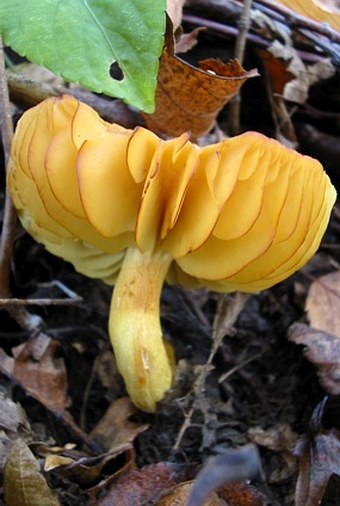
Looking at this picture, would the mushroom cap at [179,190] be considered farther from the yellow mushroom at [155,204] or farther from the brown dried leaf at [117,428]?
the brown dried leaf at [117,428]

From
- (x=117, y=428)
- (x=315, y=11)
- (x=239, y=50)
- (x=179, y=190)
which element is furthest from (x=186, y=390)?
(x=315, y=11)

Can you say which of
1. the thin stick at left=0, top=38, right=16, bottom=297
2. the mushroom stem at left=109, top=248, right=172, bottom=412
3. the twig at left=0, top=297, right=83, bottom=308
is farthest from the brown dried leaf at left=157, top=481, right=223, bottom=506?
the thin stick at left=0, top=38, right=16, bottom=297

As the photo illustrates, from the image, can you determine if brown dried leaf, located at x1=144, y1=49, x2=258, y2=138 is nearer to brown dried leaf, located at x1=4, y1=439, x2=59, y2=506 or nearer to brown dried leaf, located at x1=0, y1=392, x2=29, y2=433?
brown dried leaf, located at x1=0, y1=392, x2=29, y2=433

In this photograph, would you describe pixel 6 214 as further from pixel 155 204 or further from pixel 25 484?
pixel 25 484

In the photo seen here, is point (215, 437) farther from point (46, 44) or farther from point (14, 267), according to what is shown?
point (46, 44)

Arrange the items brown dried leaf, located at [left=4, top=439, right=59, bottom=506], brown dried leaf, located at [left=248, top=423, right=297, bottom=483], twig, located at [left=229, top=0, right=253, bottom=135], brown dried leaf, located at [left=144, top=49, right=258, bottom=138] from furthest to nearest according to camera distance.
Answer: twig, located at [left=229, top=0, right=253, bottom=135]
brown dried leaf, located at [left=144, top=49, right=258, bottom=138]
brown dried leaf, located at [left=248, top=423, right=297, bottom=483]
brown dried leaf, located at [left=4, top=439, right=59, bottom=506]

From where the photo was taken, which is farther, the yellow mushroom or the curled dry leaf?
the curled dry leaf

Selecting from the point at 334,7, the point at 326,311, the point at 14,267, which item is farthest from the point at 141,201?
the point at 334,7
